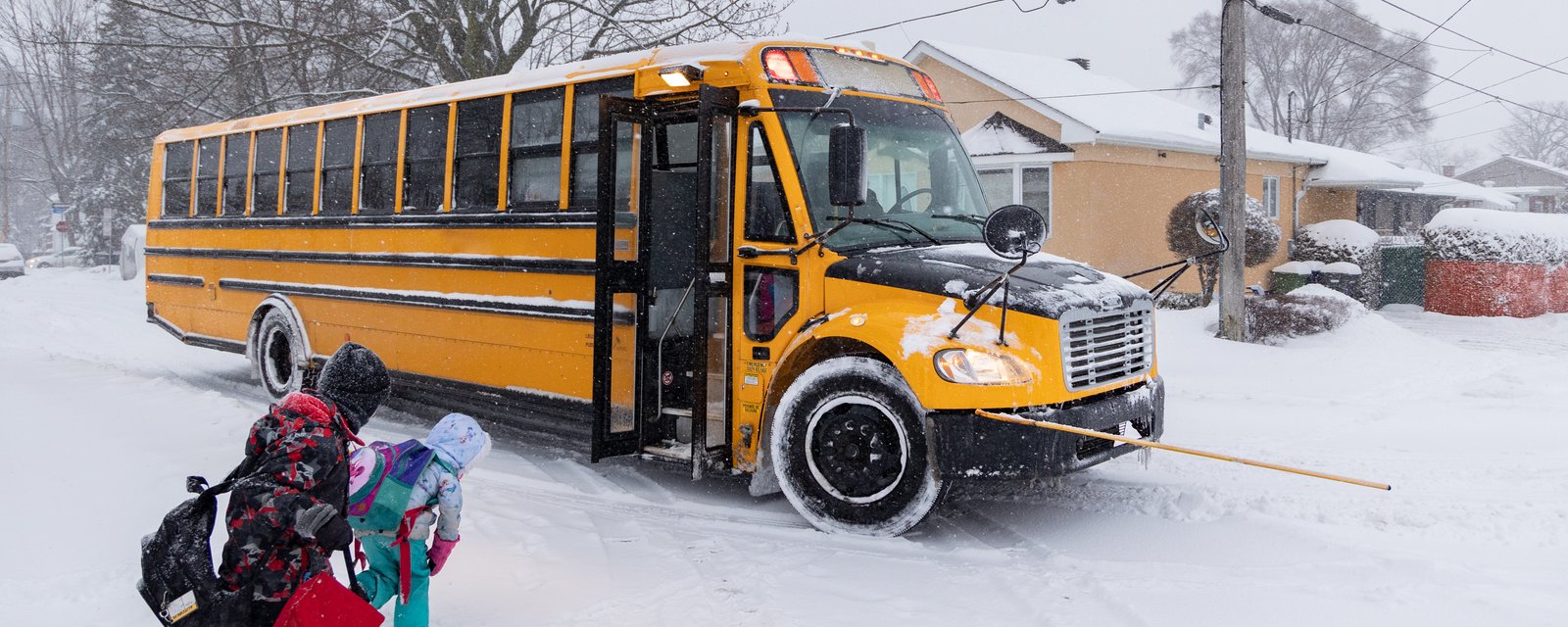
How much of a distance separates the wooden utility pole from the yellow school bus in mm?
7968

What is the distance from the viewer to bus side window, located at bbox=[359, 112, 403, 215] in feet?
27.2

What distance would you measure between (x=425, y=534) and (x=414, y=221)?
15.7 ft

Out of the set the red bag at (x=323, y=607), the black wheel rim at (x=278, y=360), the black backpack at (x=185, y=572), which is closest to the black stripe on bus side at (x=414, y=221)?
the black wheel rim at (x=278, y=360)

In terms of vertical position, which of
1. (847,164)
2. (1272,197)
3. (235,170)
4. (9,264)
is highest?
(1272,197)

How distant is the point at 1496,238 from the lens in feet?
67.6

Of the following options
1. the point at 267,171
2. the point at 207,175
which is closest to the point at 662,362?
the point at 267,171

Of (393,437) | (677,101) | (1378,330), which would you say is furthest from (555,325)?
(1378,330)

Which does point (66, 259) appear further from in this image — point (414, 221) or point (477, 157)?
point (477, 157)

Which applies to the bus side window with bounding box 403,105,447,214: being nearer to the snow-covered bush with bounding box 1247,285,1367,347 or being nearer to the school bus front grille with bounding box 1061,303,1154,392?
the school bus front grille with bounding box 1061,303,1154,392

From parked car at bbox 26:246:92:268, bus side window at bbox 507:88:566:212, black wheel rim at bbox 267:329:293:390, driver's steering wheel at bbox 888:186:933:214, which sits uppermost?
parked car at bbox 26:246:92:268

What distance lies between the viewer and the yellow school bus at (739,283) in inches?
206

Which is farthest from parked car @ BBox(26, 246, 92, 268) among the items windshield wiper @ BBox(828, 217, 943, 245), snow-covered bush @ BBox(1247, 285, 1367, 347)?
windshield wiper @ BBox(828, 217, 943, 245)

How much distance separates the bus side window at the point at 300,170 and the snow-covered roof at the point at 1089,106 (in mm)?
13754

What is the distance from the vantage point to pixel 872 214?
19.1ft
